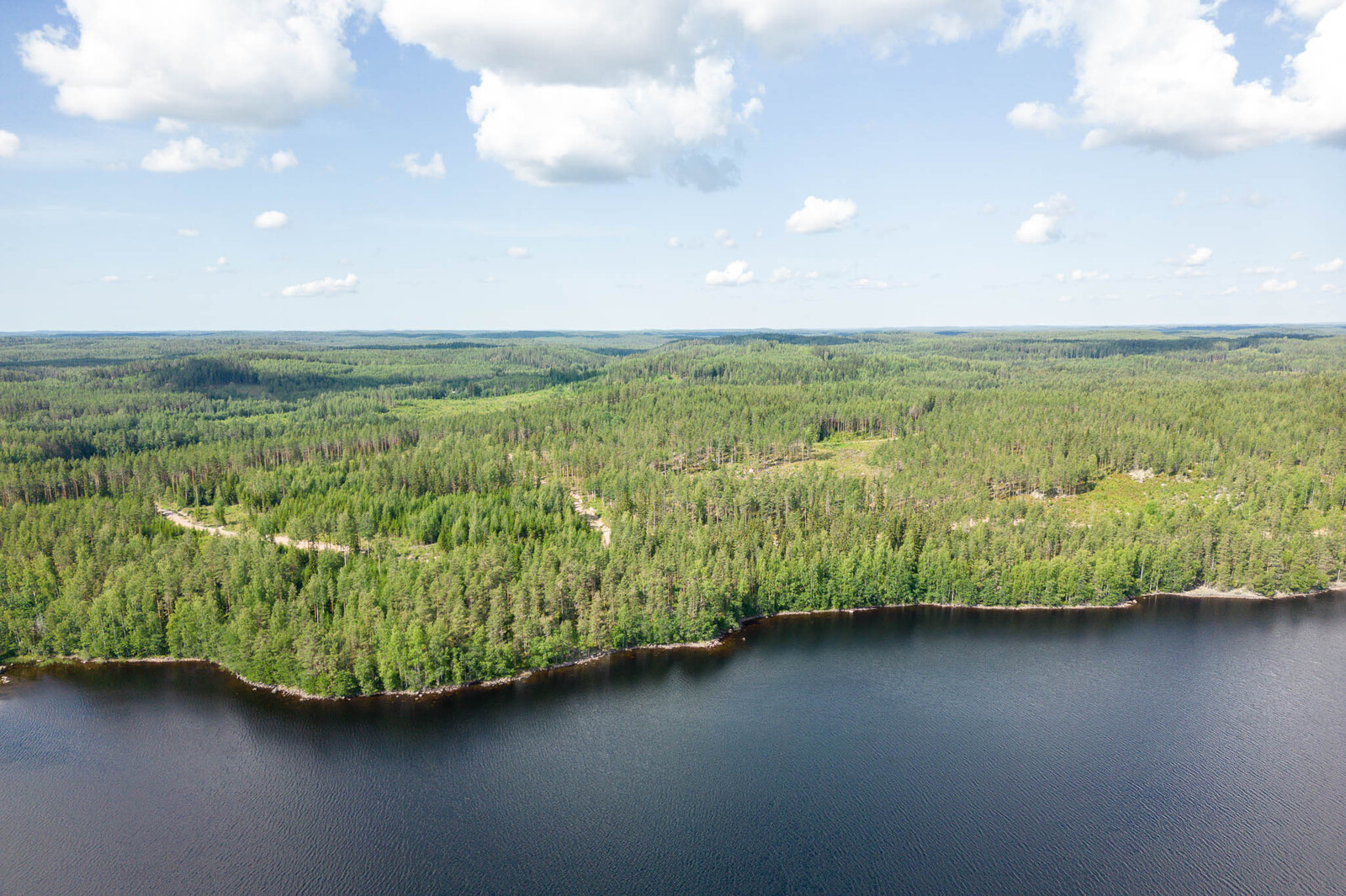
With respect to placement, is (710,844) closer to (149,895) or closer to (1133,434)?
(149,895)

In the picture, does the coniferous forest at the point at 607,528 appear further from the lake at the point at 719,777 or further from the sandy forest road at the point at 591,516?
the lake at the point at 719,777

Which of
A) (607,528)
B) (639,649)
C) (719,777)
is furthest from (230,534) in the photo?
(719,777)

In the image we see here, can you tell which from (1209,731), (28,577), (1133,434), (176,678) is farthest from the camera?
(1133,434)

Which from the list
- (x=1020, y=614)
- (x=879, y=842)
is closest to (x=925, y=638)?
(x=1020, y=614)

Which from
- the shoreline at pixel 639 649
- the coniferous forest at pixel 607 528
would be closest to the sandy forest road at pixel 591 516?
the coniferous forest at pixel 607 528

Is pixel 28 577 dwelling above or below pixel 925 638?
above
